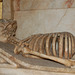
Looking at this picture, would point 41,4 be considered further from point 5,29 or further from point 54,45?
point 54,45

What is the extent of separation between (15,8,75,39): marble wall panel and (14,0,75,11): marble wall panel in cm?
6

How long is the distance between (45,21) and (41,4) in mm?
256

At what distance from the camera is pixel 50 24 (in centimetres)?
213

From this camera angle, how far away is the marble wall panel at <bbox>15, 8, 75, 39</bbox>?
79.7 inches

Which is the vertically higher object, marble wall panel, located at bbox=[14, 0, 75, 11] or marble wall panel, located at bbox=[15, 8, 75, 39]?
marble wall panel, located at bbox=[14, 0, 75, 11]

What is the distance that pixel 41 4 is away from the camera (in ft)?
7.14

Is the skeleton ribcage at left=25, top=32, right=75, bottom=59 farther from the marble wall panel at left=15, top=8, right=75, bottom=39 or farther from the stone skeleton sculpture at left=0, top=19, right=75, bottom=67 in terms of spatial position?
the marble wall panel at left=15, top=8, right=75, bottom=39

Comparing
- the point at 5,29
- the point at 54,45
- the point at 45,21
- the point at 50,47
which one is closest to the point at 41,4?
the point at 45,21

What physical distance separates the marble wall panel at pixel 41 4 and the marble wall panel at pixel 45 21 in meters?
0.06

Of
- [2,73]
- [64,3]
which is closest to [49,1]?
[64,3]

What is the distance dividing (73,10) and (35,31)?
24.4 inches

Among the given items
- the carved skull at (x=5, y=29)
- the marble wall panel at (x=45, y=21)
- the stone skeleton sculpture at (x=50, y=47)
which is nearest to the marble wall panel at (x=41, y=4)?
the marble wall panel at (x=45, y=21)

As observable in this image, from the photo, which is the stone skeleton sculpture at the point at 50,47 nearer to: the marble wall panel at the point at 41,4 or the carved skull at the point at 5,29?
the carved skull at the point at 5,29

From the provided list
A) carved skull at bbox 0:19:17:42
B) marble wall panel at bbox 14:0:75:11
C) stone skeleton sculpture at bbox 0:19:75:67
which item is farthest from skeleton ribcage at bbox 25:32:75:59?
marble wall panel at bbox 14:0:75:11
